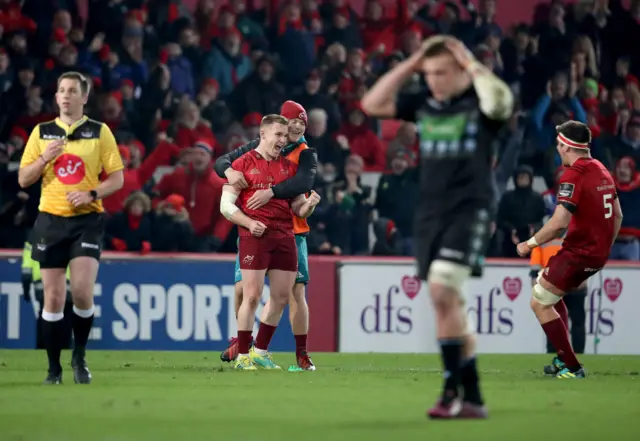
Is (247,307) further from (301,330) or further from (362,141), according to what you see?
(362,141)

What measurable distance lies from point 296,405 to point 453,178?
1802mm

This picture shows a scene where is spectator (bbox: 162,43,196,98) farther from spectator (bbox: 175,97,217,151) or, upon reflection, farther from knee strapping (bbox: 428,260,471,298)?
knee strapping (bbox: 428,260,471,298)

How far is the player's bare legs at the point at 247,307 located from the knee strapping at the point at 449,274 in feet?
14.5

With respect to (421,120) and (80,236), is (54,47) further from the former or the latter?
(421,120)

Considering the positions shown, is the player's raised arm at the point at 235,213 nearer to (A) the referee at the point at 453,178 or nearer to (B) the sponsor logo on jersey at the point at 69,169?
(B) the sponsor logo on jersey at the point at 69,169

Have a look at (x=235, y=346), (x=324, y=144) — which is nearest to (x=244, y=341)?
(x=235, y=346)

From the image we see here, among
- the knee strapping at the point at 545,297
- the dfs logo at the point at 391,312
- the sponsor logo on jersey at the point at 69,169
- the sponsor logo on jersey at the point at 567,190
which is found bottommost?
the dfs logo at the point at 391,312

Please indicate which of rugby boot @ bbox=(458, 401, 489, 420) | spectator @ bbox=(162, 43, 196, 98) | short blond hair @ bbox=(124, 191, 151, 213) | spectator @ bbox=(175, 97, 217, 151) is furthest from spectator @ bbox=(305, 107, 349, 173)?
rugby boot @ bbox=(458, 401, 489, 420)

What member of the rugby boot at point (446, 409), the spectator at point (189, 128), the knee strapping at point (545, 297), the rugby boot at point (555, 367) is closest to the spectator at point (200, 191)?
the spectator at point (189, 128)

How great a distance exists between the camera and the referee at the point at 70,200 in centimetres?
1009

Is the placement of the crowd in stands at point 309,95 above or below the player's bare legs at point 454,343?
above

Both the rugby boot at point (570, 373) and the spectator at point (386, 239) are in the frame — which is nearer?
the rugby boot at point (570, 373)

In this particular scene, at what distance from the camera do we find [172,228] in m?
17.9

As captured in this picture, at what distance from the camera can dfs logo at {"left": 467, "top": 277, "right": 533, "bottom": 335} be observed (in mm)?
17734
